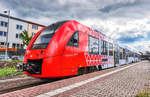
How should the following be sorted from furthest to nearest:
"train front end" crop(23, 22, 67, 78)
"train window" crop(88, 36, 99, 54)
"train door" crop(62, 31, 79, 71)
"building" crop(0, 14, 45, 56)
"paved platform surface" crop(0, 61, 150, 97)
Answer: "building" crop(0, 14, 45, 56)
"train window" crop(88, 36, 99, 54)
"train door" crop(62, 31, 79, 71)
"train front end" crop(23, 22, 67, 78)
"paved platform surface" crop(0, 61, 150, 97)

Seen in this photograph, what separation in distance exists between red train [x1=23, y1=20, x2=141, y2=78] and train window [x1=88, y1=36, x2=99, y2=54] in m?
Result: 0.34

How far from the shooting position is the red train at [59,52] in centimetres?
590

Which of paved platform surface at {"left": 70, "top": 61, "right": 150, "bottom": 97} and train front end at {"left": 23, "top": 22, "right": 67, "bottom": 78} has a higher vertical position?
train front end at {"left": 23, "top": 22, "right": 67, "bottom": 78}

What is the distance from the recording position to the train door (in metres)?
6.39

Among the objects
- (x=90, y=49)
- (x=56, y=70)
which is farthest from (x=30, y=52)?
(x=90, y=49)

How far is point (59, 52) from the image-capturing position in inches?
242

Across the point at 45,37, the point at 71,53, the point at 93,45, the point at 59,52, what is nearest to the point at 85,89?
the point at 59,52

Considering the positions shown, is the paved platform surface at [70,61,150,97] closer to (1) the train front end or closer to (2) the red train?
(2) the red train

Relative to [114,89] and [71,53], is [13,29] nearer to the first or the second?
[71,53]

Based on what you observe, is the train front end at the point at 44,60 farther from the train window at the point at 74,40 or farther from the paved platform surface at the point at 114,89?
the paved platform surface at the point at 114,89

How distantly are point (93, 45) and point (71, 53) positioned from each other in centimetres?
297

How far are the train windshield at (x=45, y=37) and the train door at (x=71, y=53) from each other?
40.7 inches

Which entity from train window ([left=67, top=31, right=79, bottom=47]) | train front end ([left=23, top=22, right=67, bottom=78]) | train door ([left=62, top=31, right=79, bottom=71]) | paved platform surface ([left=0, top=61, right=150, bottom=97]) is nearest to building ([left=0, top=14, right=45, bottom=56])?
train front end ([left=23, top=22, right=67, bottom=78])

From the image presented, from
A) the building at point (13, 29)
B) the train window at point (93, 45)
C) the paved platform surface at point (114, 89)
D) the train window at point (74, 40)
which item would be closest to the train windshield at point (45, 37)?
the train window at point (74, 40)
